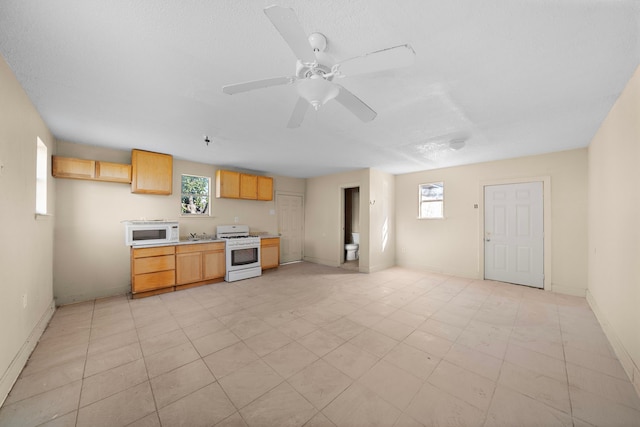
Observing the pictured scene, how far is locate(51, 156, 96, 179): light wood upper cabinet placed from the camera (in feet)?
11.2

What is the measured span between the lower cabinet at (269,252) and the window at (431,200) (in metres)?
3.59

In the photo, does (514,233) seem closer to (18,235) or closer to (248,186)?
(248,186)

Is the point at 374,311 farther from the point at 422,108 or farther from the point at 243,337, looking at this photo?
the point at 422,108

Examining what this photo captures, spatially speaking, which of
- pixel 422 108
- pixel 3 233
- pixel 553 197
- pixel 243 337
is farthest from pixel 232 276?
pixel 553 197

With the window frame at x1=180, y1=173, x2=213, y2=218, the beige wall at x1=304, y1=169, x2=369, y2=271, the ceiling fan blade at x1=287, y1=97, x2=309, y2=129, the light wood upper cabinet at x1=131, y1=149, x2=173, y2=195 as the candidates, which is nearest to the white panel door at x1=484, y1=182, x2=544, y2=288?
the beige wall at x1=304, y1=169, x2=369, y2=271

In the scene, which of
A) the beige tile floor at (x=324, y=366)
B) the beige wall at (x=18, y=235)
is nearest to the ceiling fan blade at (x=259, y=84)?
the beige wall at (x=18, y=235)

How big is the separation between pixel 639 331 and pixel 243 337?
340 cm

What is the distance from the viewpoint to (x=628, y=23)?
140cm

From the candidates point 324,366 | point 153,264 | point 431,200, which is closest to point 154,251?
point 153,264

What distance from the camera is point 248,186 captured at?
18.1 feet

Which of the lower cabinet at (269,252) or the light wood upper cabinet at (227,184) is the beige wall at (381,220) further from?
the light wood upper cabinet at (227,184)

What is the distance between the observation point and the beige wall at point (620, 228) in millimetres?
1937

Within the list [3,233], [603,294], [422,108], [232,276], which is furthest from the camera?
[232,276]

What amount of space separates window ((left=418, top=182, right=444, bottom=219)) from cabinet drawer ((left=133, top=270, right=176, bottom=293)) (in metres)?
5.35
